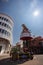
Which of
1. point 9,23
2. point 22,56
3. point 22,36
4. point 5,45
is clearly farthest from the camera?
point 9,23

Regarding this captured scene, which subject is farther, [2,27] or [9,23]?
[9,23]

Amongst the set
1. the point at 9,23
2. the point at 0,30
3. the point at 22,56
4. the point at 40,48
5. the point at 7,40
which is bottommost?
the point at 22,56

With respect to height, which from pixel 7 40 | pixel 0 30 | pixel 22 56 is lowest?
pixel 22 56

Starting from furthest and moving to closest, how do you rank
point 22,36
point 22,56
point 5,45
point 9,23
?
point 9,23 → point 5,45 → point 22,36 → point 22,56

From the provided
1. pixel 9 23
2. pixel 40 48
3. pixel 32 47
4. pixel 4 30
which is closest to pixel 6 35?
pixel 4 30

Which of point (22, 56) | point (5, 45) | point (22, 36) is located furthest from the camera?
point (5, 45)

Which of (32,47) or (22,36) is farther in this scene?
(32,47)

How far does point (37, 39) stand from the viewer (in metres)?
44.6

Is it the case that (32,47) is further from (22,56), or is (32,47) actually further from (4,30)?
(22,56)

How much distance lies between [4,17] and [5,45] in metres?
10.2

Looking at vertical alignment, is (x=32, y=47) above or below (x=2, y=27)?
Result: below

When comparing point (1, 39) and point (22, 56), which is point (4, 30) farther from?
point (22, 56)

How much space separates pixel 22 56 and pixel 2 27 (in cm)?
2332

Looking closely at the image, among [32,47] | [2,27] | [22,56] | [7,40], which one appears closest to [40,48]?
[32,47]
